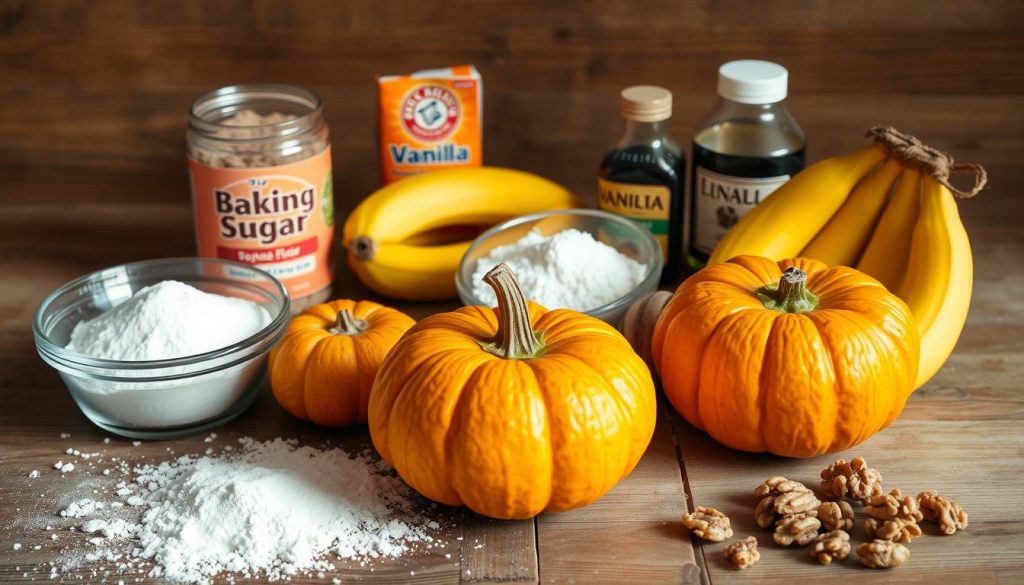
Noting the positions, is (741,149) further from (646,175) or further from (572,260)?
(572,260)

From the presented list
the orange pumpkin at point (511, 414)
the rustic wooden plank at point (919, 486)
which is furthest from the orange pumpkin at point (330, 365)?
the rustic wooden plank at point (919, 486)

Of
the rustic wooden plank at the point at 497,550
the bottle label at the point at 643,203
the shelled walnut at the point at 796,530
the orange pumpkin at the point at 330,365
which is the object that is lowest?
the rustic wooden plank at the point at 497,550

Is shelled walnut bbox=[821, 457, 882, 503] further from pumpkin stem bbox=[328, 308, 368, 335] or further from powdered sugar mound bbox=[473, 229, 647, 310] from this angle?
pumpkin stem bbox=[328, 308, 368, 335]

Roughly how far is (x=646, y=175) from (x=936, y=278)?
0.41 meters

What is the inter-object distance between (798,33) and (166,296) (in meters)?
1.01

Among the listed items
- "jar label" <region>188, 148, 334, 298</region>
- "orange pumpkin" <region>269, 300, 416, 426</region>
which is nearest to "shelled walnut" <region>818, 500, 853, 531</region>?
"orange pumpkin" <region>269, 300, 416, 426</region>

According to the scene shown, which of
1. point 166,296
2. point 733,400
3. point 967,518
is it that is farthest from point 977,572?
point 166,296

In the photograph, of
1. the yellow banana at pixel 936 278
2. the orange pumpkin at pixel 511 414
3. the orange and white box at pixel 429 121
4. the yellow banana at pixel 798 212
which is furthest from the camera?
the orange and white box at pixel 429 121

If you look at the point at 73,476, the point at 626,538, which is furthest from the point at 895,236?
the point at 73,476

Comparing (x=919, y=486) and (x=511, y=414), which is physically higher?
(x=511, y=414)

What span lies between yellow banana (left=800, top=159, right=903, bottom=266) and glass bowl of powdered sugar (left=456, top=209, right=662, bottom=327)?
0.20 meters

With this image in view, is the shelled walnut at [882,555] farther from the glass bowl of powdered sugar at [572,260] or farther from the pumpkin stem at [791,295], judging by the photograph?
the glass bowl of powdered sugar at [572,260]

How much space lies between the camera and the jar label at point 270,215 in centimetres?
141

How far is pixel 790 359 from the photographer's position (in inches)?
41.9
